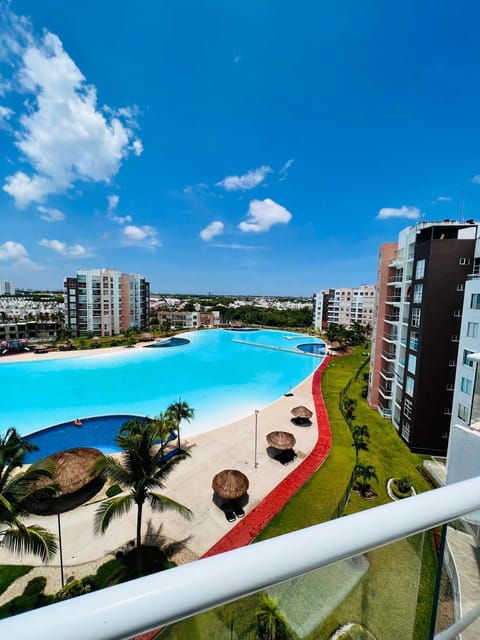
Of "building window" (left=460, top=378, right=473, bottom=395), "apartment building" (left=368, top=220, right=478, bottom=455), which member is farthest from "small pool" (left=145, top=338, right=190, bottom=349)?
"building window" (left=460, top=378, right=473, bottom=395)

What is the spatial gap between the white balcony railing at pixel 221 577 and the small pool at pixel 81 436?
680 inches

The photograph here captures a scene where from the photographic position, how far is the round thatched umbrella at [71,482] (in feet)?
36.7

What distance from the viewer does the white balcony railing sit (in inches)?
24.3

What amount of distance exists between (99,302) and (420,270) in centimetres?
4775

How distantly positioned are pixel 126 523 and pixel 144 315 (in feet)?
170

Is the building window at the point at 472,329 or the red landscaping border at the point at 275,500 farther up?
the building window at the point at 472,329

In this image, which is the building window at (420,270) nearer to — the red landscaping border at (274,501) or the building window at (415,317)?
the building window at (415,317)

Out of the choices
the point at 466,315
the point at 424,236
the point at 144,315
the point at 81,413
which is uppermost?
the point at 424,236

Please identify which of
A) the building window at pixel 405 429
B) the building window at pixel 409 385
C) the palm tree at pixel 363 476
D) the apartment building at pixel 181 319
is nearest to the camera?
the palm tree at pixel 363 476

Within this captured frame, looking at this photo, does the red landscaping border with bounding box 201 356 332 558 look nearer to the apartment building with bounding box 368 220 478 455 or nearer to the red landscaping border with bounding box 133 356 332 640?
the red landscaping border with bounding box 133 356 332 640

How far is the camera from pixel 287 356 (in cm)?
3950

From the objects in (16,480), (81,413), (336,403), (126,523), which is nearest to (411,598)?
(16,480)

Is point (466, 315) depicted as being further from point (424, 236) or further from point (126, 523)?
point (126, 523)

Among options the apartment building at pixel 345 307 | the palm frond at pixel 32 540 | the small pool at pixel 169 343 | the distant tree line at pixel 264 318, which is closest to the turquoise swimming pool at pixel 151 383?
the small pool at pixel 169 343
